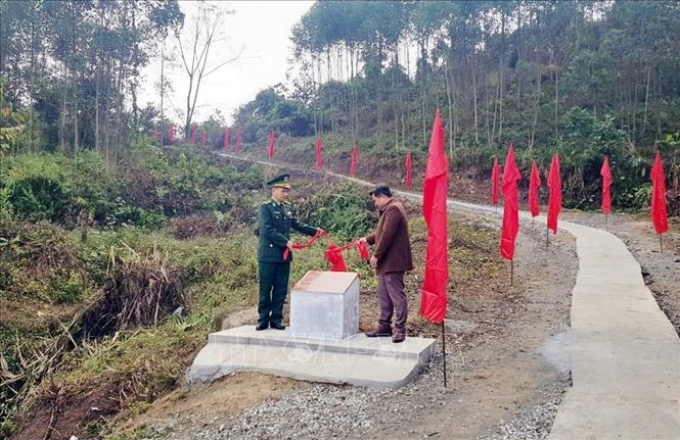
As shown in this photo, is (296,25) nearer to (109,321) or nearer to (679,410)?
(109,321)

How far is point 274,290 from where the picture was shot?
6629 mm

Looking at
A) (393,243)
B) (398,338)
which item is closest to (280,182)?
(393,243)

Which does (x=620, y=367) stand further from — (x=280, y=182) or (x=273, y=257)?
(x=280, y=182)

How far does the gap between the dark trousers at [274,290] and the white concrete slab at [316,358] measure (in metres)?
0.28

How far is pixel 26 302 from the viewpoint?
9.55 m

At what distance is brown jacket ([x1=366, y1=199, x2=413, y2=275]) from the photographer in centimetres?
586

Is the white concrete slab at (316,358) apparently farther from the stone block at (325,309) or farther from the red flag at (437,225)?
the red flag at (437,225)

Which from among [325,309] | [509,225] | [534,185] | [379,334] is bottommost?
[379,334]

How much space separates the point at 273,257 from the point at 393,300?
145cm

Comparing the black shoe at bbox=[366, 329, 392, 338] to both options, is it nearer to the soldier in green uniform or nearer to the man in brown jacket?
the man in brown jacket

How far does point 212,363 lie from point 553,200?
949 centimetres

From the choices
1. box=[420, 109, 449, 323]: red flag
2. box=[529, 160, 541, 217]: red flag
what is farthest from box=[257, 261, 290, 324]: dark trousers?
box=[529, 160, 541, 217]: red flag

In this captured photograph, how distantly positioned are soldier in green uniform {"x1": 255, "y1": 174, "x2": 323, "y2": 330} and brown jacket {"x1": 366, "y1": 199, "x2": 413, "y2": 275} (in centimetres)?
107

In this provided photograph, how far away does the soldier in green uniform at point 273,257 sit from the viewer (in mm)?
6477
